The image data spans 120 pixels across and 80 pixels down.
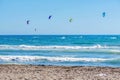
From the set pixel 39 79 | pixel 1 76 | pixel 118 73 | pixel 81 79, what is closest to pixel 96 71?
pixel 118 73

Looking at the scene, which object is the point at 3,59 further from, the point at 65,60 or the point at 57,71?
the point at 57,71

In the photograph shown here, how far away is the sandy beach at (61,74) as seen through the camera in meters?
11.9

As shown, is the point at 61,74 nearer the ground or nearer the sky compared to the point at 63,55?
nearer the sky

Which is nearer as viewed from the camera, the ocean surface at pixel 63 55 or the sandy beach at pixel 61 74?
the sandy beach at pixel 61 74

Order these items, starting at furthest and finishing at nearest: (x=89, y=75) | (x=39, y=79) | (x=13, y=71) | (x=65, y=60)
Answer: (x=65, y=60) → (x=13, y=71) → (x=89, y=75) → (x=39, y=79)

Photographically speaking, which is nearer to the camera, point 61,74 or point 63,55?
point 61,74

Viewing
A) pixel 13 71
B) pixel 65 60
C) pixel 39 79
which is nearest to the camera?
pixel 39 79

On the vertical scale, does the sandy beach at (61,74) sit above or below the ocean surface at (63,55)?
above

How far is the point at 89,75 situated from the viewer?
12656 mm

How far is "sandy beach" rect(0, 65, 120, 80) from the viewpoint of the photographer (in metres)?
11.9

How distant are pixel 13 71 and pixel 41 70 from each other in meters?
1.20

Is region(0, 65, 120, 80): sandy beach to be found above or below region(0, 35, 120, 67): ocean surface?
above

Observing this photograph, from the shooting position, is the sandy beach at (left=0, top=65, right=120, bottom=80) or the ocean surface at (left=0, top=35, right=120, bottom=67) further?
the ocean surface at (left=0, top=35, right=120, bottom=67)

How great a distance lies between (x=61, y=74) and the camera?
12.9 metres
